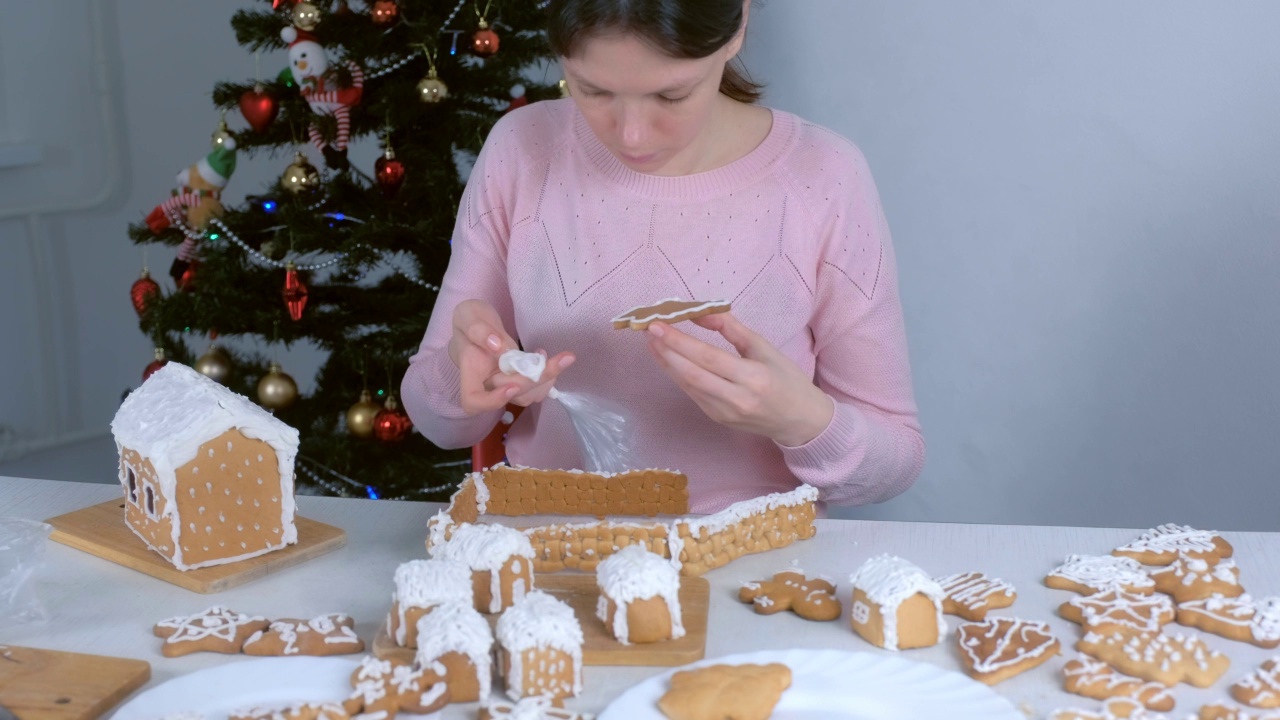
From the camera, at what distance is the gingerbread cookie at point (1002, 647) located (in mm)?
1119

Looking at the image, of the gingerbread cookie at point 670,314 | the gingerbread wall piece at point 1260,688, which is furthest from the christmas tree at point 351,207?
the gingerbread wall piece at point 1260,688

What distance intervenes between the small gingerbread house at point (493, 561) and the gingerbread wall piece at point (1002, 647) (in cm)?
43

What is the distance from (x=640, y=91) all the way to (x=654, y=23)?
0.28 feet

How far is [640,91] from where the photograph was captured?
1.47m

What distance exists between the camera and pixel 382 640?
1.18 meters

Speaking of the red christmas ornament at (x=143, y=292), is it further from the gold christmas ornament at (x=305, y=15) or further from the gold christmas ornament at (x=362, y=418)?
the gold christmas ornament at (x=305, y=15)

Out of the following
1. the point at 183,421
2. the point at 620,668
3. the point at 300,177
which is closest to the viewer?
the point at 620,668

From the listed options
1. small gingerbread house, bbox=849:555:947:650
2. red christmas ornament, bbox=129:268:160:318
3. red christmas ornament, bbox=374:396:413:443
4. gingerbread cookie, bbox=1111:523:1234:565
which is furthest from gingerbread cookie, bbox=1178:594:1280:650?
red christmas ornament, bbox=129:268:160:318

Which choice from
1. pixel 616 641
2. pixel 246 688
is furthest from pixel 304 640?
pixel 616 641

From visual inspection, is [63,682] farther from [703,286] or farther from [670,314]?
[703,286]

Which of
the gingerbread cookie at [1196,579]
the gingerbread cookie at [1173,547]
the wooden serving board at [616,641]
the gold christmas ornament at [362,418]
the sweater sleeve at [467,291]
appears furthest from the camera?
the gold christmas ornament at [362,418]

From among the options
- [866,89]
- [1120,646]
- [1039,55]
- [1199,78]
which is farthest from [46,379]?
[1120,646]

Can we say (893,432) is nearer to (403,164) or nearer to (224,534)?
(224,534)

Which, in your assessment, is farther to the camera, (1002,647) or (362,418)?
(362,418)
